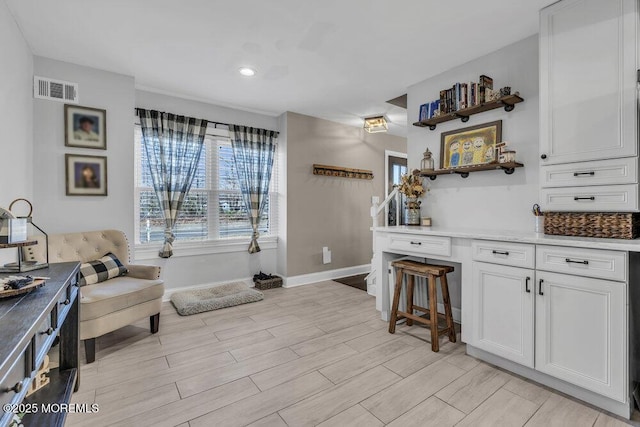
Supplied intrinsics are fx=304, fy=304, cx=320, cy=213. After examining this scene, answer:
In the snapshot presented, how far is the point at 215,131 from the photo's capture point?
157 inches

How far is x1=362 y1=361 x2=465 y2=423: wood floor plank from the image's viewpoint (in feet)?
5.57

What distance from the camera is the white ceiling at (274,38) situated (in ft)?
7.02

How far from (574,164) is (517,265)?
0.77 m

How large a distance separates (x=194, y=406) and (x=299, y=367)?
710 millimetres

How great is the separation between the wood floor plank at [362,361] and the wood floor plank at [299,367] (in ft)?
0.22

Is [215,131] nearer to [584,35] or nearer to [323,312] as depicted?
[323,312]

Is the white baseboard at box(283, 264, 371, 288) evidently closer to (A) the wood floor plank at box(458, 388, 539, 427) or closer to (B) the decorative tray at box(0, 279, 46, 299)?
(A) the wood floor plank at box(458, 388, 539, 427)

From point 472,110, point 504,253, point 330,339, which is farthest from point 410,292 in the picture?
point 472,110

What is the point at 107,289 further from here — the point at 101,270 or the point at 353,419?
the point at 353,419

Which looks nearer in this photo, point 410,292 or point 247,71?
point 410,292

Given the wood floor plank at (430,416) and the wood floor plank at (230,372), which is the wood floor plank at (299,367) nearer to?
the wood floor plank at (230,372)

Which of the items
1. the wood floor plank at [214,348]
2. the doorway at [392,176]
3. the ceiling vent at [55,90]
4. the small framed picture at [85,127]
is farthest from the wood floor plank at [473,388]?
the ceiling vent at [55,90]

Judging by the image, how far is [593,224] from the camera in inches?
75.4

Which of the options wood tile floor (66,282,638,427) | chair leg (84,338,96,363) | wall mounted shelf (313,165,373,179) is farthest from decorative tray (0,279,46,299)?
wall mounted shelf (313,165,373,179)
